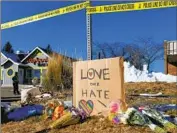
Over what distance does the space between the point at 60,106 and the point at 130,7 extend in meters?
2.44

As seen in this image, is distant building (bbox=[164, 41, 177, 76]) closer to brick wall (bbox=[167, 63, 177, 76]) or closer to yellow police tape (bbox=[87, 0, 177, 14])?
brick wall (bbox=[167, 63, 177, 76])

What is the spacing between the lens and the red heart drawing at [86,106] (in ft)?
18.1

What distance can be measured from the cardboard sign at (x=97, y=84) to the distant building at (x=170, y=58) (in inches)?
561

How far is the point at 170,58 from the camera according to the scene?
20.6 meters

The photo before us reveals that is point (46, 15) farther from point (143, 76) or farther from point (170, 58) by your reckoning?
point (170, 58)

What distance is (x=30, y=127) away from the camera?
5.14m

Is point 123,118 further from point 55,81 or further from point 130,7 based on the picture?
point 55,81

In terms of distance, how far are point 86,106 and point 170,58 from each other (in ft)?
51.0

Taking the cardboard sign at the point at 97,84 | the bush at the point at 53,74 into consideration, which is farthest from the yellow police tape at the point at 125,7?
the bush at the point at 53,74

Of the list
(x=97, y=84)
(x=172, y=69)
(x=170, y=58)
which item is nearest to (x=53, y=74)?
(x=97, y=84)

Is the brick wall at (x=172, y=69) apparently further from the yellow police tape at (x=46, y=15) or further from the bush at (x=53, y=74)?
the yellow police tape at (x=46, y=15)

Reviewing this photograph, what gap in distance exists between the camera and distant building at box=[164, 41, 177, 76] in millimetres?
19641

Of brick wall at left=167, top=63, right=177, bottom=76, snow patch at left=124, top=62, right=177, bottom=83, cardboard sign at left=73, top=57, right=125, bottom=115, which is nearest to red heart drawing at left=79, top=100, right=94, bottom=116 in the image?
cardboard sign at left=73, top=57, right=125, bottom=115

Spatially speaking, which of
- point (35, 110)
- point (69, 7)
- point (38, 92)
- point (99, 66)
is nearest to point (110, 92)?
point (99, 66)
